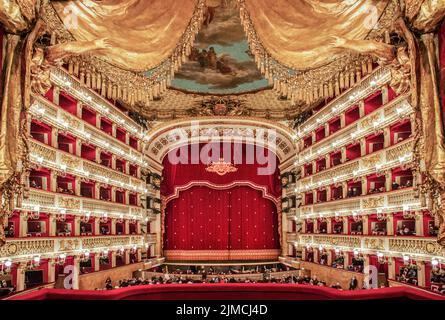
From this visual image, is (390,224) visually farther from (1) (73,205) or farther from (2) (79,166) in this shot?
(2) (79,166)

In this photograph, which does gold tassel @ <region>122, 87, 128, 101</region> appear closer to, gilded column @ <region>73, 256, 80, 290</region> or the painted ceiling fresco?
the painted ceiling fresco

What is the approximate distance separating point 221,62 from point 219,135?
984 cm

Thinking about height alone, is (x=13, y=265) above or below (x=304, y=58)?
below

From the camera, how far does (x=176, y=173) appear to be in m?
32.1

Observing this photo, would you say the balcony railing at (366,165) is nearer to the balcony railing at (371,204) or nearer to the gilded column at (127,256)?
the balcony railing at (371,204)

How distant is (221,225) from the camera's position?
32.4m

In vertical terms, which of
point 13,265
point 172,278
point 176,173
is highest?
point 176,173

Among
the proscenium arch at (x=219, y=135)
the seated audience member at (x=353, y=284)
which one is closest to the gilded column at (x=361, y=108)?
the seated audience member at (x=353, y=284)

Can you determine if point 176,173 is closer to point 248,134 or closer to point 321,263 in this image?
point 248,134

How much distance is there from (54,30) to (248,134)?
21827mm

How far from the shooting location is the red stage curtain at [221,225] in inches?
1255

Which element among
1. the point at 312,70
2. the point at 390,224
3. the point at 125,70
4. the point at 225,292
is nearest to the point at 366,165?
the point at 390,224

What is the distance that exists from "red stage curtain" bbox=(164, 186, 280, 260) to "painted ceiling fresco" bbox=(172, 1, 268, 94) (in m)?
9.23
